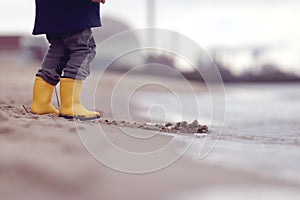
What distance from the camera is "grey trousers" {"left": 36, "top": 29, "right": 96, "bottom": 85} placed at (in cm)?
232

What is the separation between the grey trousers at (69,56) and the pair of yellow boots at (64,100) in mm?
32

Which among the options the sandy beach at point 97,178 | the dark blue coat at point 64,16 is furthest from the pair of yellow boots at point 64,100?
the sandy beach at point 97,178

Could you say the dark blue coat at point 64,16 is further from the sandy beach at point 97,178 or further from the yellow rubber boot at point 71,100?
the sandy beach at point 97,178

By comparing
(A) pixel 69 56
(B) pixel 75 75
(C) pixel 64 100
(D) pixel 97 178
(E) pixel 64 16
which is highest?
(E) pixel 64 16

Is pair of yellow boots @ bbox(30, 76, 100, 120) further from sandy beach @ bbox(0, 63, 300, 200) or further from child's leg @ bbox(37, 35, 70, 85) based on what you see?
sandy beach @ bbox(0, 63, 300, 200)

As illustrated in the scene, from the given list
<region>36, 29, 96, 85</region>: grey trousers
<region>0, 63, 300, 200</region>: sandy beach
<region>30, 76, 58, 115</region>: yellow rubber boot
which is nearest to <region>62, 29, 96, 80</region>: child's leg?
<region>36, 29, 96, 85</region>: grey trousers

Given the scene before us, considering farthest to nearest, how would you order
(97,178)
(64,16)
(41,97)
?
(41,97) < (64,16) < (97,178)

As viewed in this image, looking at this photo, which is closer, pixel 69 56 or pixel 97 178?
pixel 97 178

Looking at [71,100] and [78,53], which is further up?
[78,53]

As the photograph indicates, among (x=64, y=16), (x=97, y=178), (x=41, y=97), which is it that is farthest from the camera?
(x=41, y=97)

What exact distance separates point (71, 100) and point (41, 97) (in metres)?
0.19

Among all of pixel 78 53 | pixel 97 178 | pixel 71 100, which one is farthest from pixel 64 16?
pixel 97 178

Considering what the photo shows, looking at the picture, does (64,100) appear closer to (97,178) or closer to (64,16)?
(64,16)

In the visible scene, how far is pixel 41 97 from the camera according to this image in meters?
2.41
